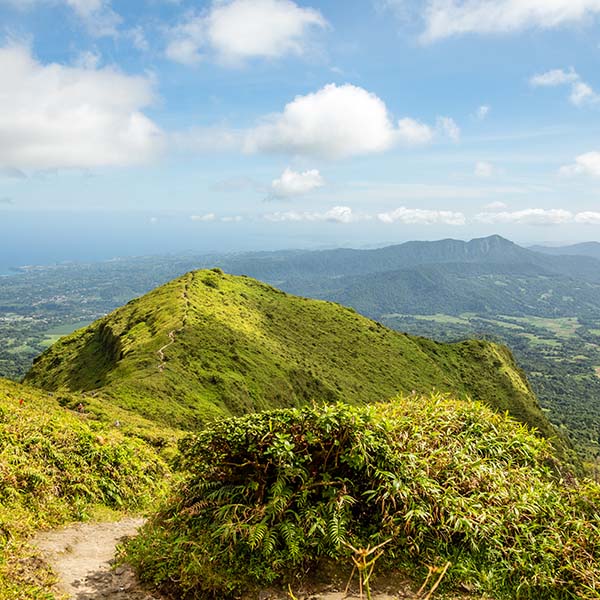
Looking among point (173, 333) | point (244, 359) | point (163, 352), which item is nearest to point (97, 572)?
point (163, 352)

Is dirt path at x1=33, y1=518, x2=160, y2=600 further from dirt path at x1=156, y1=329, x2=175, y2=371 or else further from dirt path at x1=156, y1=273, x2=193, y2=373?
dirt path at x1=156, y1=329, x2=175, y2=371

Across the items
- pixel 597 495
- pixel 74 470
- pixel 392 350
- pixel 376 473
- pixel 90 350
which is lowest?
pixel 392 350

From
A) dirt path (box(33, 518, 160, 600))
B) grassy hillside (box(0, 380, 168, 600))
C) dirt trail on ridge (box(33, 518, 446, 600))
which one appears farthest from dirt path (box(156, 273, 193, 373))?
dirt trail on ridge (box(33, 518, 446, 600))

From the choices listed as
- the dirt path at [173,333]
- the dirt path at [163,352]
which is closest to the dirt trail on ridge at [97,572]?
the dirt path at [173,333]

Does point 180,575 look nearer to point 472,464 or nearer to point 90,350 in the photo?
point 472,464

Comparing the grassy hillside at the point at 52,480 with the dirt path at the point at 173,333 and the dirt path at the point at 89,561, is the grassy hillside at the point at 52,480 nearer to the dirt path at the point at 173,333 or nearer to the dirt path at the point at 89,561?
the dirt path at the point at 89,561

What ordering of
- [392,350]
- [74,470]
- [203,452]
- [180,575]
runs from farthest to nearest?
1. [392,350]
2. [74,470]
3. [203,452]
4. [180,575]

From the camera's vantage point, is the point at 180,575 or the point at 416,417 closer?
the point at 180,575

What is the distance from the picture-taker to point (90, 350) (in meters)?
59.8

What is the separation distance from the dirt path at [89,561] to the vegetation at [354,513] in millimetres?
338

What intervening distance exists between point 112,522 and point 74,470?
1.83m

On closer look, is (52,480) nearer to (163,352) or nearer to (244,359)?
(163,352)

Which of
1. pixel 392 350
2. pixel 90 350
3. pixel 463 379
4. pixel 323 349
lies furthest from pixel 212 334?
pixel 463 379

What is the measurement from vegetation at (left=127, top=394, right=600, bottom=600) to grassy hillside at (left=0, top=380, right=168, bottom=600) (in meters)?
1.77
